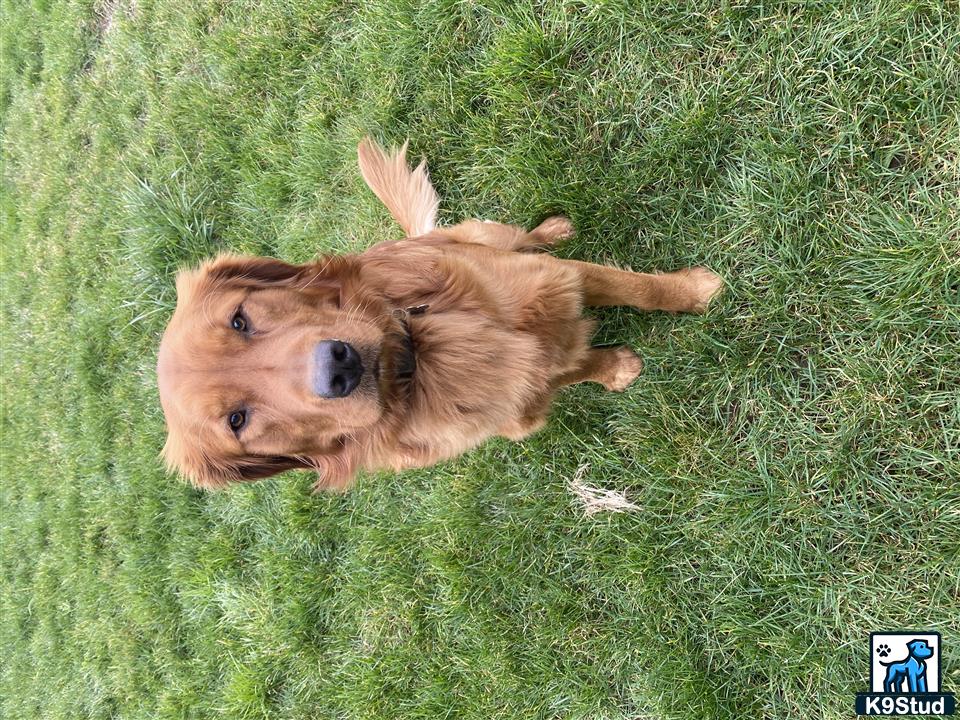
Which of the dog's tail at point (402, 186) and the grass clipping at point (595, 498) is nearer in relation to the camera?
the grass clipping at point (595, 498)

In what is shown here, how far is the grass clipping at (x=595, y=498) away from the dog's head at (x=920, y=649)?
1.22 metres

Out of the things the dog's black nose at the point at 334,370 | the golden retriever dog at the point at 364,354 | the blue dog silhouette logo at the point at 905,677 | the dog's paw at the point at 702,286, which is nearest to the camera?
the dog's black nose at the point at 334,370

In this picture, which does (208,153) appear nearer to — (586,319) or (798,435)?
(586,319)

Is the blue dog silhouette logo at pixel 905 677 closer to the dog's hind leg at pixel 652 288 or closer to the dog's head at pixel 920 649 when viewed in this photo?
the dog's head at pixel 920 649

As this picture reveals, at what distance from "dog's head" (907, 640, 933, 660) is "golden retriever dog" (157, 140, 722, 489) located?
176cm

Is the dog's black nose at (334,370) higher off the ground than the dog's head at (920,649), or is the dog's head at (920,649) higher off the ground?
the dog's black nose at (334,370)

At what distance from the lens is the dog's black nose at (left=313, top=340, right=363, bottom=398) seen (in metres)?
2.06

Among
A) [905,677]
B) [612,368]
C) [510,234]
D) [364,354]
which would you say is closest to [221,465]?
[364,354]

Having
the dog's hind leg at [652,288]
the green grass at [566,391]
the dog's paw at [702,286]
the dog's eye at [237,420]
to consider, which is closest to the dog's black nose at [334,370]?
the dog's eye at [237,420]

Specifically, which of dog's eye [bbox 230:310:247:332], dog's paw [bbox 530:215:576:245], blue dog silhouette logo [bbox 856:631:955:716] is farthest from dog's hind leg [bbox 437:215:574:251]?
blue dog silhouette logo [bbox 856:631:955:716]

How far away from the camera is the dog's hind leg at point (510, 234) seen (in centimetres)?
311

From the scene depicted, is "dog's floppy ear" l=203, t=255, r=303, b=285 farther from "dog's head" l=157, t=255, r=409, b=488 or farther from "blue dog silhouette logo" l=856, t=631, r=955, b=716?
"blue dog silhouette logo" l=856, t=631, r=955, b=716

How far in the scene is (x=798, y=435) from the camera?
9.05 ft

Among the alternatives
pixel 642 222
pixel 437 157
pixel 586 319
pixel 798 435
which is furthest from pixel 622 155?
pixel 798 435
